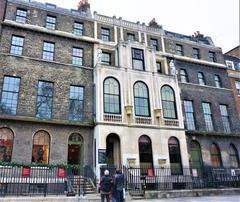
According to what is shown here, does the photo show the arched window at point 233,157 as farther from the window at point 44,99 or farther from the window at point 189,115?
the window at point 44,99

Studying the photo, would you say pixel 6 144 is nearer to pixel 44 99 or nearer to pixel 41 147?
pixel 41 147

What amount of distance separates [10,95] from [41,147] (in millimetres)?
4814

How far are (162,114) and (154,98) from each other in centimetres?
164

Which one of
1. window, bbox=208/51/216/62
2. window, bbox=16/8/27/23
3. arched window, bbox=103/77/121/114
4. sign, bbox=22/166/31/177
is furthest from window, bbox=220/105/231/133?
window, bbox=16/8/27/23

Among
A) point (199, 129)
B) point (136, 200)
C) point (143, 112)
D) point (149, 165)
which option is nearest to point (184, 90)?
point (199, 129)

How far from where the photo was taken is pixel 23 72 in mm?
19266

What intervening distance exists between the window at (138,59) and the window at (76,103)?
5795 mm

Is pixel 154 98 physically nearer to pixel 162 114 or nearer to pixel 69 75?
pixel 162 114

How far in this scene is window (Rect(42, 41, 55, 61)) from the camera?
2102cm

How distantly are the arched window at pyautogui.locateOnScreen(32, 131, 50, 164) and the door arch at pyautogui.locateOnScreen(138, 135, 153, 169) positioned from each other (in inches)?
293

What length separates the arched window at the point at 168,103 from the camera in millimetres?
21669

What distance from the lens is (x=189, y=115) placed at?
80.6 ft

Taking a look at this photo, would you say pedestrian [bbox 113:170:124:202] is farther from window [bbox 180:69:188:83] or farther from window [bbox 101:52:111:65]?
window [bbox 180:69:188:83]

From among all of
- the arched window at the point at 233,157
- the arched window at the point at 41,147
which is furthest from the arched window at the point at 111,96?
the arched window at the point at 233,157
